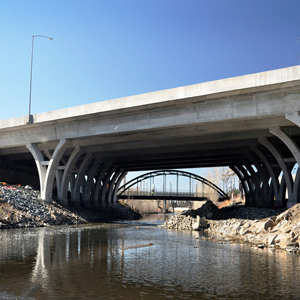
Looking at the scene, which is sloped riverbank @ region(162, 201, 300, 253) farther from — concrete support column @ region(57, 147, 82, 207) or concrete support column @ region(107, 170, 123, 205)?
concrete support column @ region(107, 170, 123, 205)

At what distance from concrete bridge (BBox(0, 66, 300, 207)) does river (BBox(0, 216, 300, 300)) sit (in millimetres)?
11611

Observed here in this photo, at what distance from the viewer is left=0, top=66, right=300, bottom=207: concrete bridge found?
23683 millimetres

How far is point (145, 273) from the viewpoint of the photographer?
10.4 m

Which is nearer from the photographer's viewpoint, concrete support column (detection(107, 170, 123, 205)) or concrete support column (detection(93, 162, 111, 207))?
concrete support column (detection(93, 162, 111, 207))

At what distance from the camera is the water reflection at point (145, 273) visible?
8.23 meters

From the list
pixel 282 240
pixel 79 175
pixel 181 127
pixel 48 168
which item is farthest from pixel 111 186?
pixel 282 240

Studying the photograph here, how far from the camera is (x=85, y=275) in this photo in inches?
393

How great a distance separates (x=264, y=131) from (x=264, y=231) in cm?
1470

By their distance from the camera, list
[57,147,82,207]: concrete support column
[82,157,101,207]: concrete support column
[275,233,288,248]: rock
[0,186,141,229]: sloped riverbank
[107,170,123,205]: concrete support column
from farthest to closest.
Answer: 1. [107,170,123,205]: concrete support column
2. [82,157,101,207]: concrete support column
3. [57,147,82,207]: concrete support column
4. [0,186,141,229]: sloped riverbank
5. [275,233,288,248]: rock

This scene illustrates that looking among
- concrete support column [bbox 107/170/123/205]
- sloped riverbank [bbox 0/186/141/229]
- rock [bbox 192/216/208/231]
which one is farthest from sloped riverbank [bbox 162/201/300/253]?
concrete support column [bbox 107/170/123/205]

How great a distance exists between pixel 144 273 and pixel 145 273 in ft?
0.10

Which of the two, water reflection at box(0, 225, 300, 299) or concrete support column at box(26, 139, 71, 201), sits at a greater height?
concrete support column at box(26, 139, 71, 201)

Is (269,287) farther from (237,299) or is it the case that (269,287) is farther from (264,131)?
(264,131)

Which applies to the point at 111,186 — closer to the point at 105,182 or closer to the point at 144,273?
the point at 105,182
